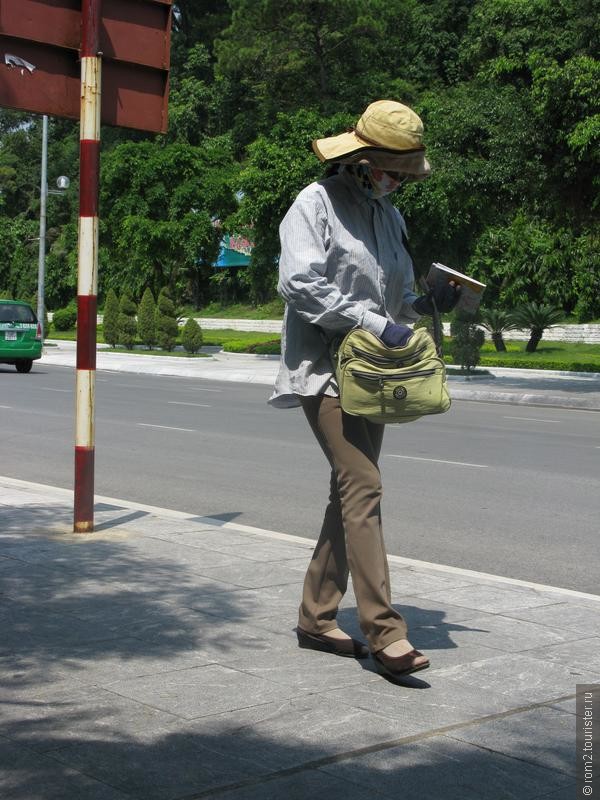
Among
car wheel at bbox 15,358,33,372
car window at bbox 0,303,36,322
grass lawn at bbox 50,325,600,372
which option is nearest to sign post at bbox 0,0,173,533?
car window at bbox 0,303,36,322

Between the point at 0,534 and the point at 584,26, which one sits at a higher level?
the point at 584,26

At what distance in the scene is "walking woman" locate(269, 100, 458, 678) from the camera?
172 inches

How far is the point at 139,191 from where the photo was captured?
44.8 metres

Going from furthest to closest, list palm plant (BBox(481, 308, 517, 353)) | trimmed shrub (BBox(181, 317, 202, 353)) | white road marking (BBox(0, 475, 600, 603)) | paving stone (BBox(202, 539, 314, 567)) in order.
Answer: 1. palm plant (BBox(481, 308, 517, 353))
2. trimmed shrub (BBox(181, 317, 202, 353))
3. paving stone (BBox(202, 539, 314, 567))
4. white road marking (BBox(0, 475, 600, 603))

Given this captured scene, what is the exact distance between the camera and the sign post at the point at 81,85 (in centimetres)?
695

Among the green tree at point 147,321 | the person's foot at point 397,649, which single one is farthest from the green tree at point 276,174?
the person's foot at point 397,649

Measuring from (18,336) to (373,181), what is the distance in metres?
23.8

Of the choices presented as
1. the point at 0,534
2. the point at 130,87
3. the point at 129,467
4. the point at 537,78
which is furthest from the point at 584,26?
the point at 0,534

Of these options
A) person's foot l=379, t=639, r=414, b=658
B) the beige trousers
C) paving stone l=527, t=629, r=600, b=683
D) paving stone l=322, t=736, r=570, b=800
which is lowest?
paving stone l=527, t=629, r=600, b=683

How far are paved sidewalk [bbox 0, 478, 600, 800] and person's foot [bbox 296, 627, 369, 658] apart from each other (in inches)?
3.1

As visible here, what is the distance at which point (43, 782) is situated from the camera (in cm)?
323

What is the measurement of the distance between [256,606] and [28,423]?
10.9 metres

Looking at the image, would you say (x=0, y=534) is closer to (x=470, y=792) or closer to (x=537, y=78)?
(x=470, y=792)

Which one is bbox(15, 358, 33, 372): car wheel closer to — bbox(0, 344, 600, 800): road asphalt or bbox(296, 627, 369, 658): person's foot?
bbox(0, 344, 600, 800): road asphalt
